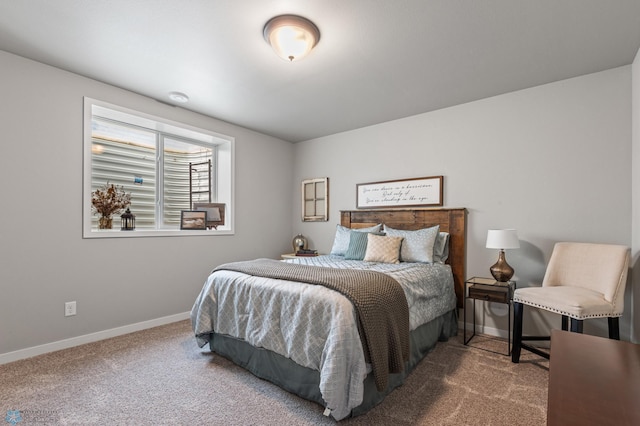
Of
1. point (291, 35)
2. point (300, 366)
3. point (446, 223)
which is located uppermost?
point (291, 35)

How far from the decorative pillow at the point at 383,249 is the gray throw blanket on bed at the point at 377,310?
1005 millimetres

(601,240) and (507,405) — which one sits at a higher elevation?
(601,240)

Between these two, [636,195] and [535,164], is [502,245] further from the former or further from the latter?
[636,195]

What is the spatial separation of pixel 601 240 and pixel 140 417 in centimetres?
362

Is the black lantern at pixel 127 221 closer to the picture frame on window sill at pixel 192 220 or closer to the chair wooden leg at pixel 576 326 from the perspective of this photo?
the picture frame on window sill at pixel 192 220

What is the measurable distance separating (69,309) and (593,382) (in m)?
3.53

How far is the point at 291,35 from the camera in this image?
206cm

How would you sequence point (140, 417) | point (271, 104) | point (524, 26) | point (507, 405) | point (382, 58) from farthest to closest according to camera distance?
point (271, 104) < point (382, 58) < point (524, 26) < point (507, 405) < point (140, 417)

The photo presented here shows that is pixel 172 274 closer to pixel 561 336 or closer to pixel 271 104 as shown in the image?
pixel 271 104

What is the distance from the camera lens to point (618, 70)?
258 centimetres

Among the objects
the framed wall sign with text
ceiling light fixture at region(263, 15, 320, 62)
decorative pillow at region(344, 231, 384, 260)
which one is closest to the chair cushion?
the framed wall sign with text

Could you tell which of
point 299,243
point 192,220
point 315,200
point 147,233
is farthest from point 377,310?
point 315,200

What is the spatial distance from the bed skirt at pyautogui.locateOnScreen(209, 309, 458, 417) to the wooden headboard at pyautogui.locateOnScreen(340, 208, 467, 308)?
589mm

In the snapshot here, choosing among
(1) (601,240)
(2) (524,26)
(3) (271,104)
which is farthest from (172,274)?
(1) (601,240)
